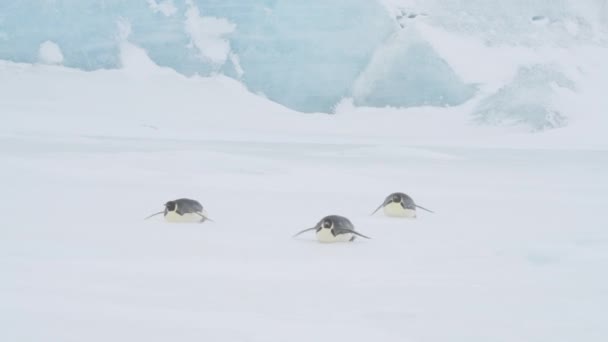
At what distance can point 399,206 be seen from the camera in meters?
5.93

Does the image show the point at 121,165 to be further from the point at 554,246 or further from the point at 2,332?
the point at 2,332

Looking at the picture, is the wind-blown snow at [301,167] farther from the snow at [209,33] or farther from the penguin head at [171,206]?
the penguin head at [171,206]

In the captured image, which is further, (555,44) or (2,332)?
(555,44)

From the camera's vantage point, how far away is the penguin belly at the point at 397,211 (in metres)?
5.94

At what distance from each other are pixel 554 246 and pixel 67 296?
276 cm

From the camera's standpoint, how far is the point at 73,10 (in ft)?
55.7

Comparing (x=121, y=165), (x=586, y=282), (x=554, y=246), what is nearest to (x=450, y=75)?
(x=121, y=165)

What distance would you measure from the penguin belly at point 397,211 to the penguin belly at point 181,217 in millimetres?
1339

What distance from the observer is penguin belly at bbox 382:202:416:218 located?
19.5ft

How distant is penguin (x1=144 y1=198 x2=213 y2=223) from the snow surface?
9cm

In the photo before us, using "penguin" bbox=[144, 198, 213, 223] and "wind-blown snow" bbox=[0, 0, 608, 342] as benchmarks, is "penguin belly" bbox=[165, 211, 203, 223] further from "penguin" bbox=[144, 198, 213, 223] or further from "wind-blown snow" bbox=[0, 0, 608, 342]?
"wind-blown snow" bbox=[0, 0, 608, 342]

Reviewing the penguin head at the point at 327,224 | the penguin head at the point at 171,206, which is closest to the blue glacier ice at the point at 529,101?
the penguin head at the point at 171,206

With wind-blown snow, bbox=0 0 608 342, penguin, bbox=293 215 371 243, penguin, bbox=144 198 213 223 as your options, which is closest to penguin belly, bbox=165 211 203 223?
Result: penguin, bbox=144 198 213 223

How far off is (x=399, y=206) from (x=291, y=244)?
1438 millimetres
